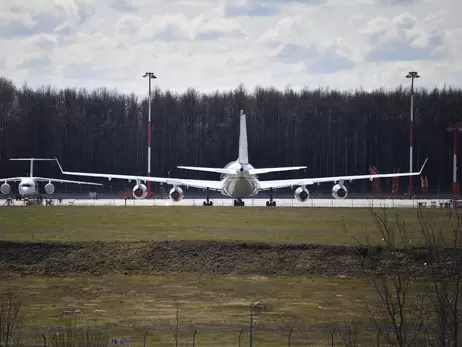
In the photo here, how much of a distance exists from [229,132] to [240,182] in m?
88.2

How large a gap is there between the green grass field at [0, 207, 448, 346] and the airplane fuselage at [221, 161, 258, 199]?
1400 cm

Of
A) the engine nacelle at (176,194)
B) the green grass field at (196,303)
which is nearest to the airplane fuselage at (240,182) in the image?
the engine nacelle at (176,194)

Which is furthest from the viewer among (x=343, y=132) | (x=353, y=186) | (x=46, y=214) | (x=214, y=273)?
(x=343, y=132)

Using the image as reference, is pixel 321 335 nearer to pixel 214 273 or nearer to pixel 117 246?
pixel 214 273

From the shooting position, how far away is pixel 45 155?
172m

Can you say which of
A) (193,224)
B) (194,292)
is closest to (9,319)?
(194,292)

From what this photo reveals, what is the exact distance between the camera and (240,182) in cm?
9700

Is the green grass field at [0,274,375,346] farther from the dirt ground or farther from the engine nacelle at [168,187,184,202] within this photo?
the engine nacelle at [168,187,184,202]

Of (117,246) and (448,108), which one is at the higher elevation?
(448,108)

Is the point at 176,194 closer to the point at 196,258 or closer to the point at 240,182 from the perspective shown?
the point at 240,182

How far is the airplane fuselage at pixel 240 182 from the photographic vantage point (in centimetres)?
9600

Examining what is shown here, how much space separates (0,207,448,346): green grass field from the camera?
3844cm

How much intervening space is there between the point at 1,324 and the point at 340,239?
3945 centimetres

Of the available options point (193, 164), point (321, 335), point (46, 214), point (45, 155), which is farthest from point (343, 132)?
point (321, 335)
